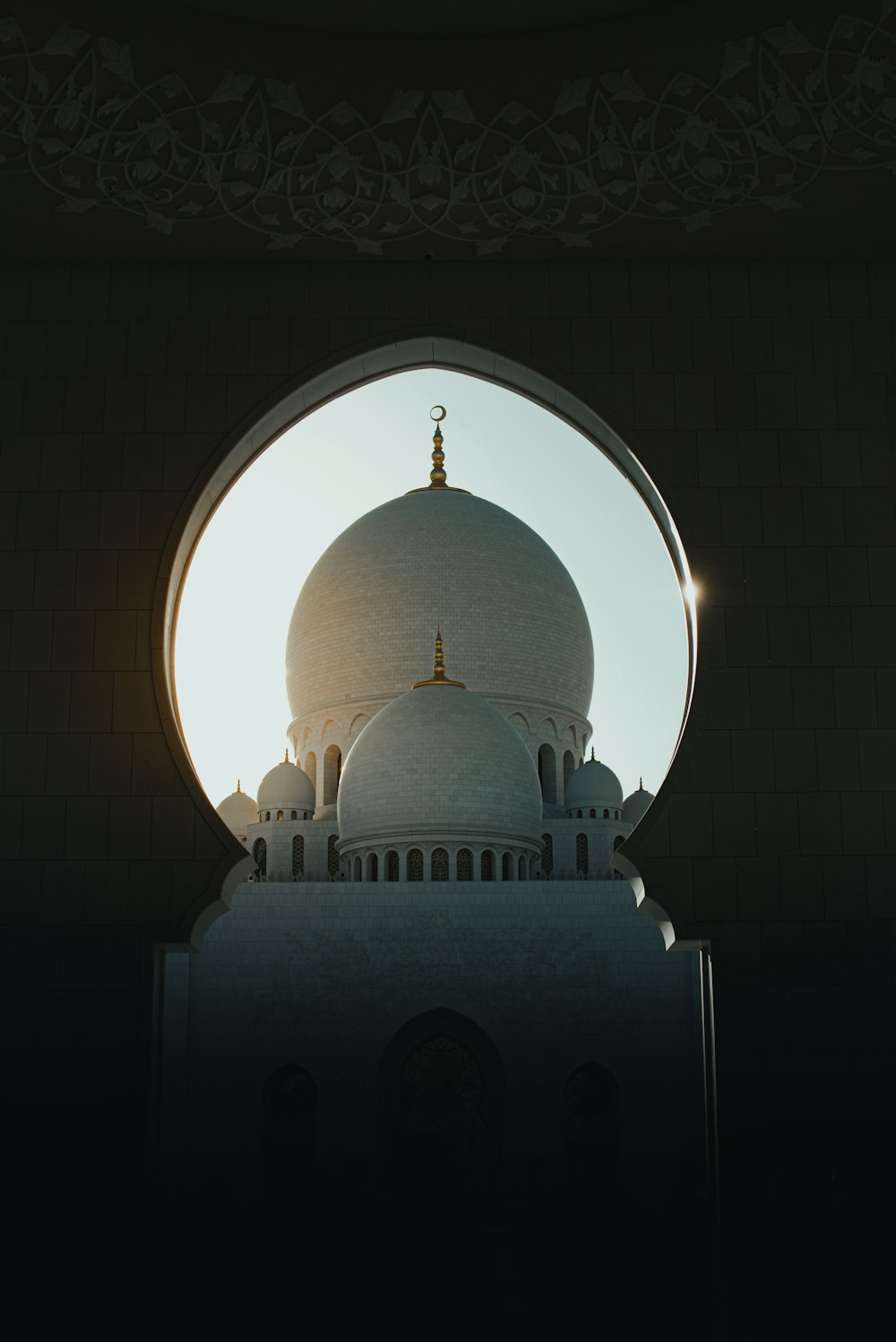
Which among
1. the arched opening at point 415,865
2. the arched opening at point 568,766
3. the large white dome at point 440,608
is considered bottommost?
the arched opening at point 415,865

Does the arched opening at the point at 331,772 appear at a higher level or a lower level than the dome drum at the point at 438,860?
higher

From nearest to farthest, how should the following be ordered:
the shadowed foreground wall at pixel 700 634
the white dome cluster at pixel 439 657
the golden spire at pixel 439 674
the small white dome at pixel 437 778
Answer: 1. the shadowed foreground wall at pixel 700 634
2. the small white dome at pixel 437 778
3. the golden spire at pixel 439 674
4. the white dome cluster at pixel 439 657

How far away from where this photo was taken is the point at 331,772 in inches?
886

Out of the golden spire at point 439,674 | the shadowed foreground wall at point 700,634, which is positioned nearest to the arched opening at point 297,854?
the golden spire at point 439,674

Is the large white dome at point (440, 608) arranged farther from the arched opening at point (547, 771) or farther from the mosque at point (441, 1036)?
the mosque at point (441, 1036)

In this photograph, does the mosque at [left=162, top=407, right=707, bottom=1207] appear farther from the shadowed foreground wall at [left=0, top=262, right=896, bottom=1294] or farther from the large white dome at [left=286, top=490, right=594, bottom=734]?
the large white dome at [left=286, top=490, right=594, bottom=734]

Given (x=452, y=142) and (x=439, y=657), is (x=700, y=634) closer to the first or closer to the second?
(x=452, y=142)

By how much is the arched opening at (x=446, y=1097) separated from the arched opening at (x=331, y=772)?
8660 millimetres

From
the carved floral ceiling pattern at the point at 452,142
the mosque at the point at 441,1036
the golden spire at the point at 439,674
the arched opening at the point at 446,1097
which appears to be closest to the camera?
the carved floral ceiling pattern at the point at 452,142

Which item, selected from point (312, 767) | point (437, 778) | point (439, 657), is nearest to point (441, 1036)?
point (437, 778)

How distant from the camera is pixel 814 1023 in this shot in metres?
4.43

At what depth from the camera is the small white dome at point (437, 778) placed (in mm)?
17750

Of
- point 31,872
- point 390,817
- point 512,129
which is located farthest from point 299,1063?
point 512,129

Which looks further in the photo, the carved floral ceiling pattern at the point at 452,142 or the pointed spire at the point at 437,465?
the pointed spire at the point at 437,465
